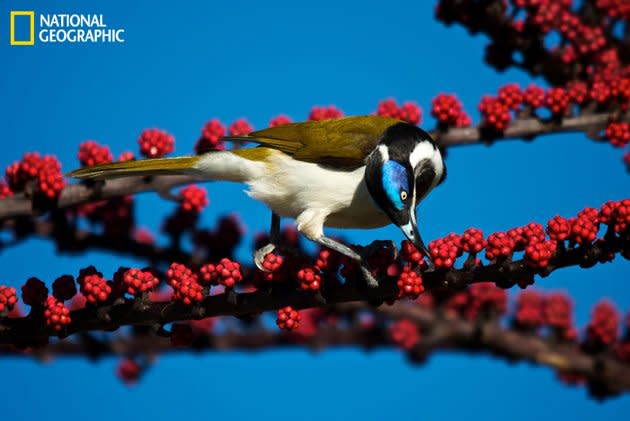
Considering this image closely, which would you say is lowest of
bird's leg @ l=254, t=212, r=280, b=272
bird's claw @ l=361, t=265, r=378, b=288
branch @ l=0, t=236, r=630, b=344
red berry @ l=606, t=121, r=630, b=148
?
branch @ l=0, t=236, r=630, b=344

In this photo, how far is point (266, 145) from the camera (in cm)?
643

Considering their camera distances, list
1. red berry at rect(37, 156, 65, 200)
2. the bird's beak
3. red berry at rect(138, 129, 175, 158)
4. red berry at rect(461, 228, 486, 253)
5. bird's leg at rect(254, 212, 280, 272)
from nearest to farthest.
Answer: red berry at rect(461, 228, 486, 253), the bird's beak, red berry at rect(37, 156, 65, 200), bird's leg at rect(254, 212, 280, 272), red berry at rect(138, 129, 175, 158)

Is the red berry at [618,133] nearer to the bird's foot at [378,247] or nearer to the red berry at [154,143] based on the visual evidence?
the bird's foot at [378,247]

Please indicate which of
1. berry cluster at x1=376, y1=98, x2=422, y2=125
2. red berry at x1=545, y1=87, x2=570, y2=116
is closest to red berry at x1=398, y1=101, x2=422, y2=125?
berry cluster at x1=376, y1=98, x2=422, y2=125

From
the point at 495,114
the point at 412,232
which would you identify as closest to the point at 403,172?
the point at 412,232

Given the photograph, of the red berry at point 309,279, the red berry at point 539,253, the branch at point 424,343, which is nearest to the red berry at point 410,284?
the red berry at point 309,279

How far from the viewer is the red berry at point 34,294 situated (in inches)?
203

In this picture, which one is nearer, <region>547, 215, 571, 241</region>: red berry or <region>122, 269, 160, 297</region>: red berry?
<region>547, 215, 571, 241</region>: red berry

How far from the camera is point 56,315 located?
5.07m

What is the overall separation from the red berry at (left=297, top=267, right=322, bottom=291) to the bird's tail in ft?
4.85

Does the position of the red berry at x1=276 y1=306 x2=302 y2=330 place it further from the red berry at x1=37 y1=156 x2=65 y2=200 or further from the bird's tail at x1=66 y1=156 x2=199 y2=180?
the red berry at x1=37 y1=156 x2=65 y2=200

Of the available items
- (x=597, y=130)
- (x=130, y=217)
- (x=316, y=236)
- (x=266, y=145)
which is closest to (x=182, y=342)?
(x=316, y=236)

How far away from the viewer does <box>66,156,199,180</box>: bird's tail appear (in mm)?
5941

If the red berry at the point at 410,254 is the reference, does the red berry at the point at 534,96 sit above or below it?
above
